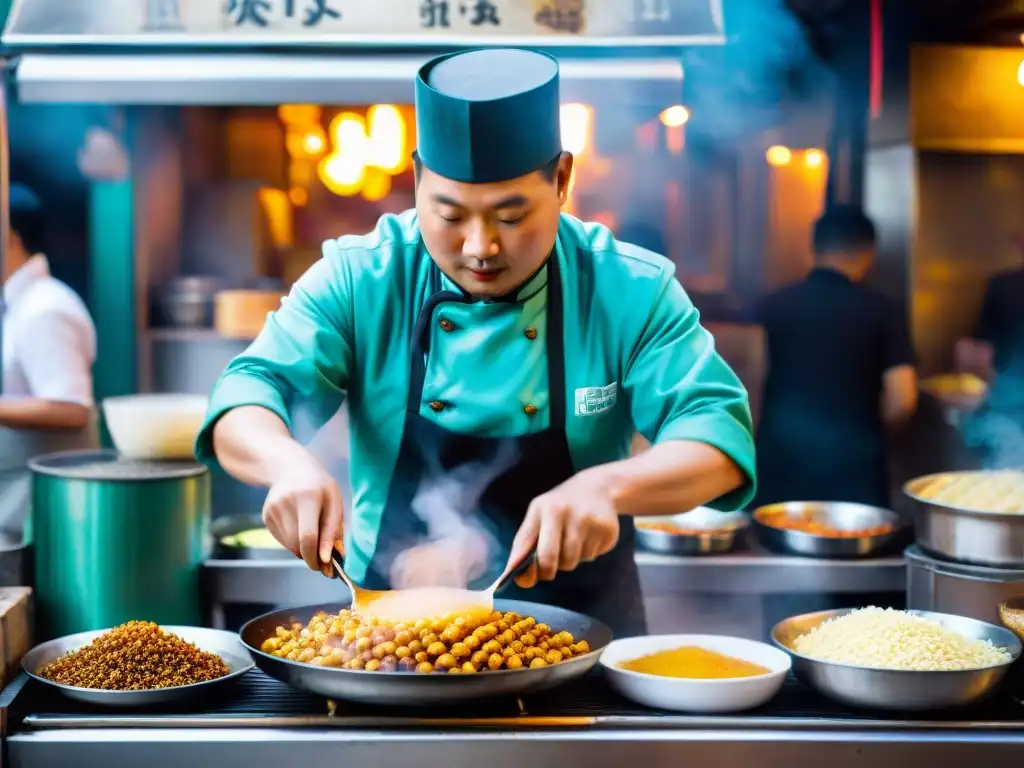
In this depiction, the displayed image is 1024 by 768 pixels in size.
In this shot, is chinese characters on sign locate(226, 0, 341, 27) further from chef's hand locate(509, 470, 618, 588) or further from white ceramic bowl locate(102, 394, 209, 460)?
chef's hand locate(509, 470, 618, 588)

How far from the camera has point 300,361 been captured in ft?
7.38

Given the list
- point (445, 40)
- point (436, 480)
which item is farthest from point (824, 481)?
point (436, 480)

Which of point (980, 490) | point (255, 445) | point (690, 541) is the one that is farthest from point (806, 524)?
point (255, 445)

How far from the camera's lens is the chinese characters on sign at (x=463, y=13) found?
3555mm

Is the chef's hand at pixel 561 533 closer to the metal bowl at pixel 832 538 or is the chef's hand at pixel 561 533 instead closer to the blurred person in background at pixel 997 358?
the metal bowl at pixel 832 538

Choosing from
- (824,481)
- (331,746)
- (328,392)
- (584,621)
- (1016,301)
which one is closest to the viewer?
(331,746)

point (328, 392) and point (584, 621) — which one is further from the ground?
point (328, 392)

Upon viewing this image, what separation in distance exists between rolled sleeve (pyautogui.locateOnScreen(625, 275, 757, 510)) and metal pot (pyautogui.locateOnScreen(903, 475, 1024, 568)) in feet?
2.83

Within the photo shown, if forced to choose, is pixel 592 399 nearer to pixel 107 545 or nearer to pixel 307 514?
pixel 307 514

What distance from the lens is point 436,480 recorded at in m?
2.42

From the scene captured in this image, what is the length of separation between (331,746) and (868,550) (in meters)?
2.14

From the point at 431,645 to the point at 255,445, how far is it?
0.49 metres

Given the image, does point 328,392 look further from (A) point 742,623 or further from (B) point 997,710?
(A) point 742,623

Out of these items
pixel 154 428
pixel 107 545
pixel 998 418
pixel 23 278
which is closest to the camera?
pixel 107 545
